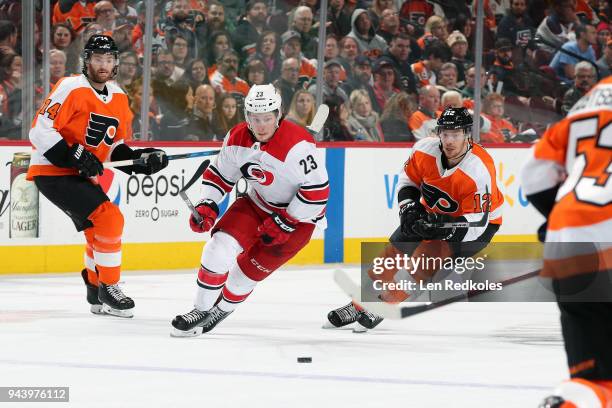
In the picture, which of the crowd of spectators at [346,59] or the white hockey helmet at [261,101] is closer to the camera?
the white hockey helmet at [261,101]

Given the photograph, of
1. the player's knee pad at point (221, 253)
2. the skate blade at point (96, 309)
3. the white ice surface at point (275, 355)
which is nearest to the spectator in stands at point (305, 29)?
the white ice surface at point (275, 355)

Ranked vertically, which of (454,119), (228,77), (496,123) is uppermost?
(454,119)

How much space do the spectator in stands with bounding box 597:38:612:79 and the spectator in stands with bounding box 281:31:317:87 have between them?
2.87 meters

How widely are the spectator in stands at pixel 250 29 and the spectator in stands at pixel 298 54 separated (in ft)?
0.70

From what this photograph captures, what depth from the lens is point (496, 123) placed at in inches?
394

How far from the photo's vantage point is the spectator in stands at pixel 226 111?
866 centimetres

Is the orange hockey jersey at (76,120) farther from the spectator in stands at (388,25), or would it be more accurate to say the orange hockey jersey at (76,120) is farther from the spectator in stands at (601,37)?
the spectator in stands at (601,37)

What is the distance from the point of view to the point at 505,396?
4164 millimetres

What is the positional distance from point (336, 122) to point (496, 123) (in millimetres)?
1548

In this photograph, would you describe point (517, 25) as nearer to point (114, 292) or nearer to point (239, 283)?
point (114, 292)

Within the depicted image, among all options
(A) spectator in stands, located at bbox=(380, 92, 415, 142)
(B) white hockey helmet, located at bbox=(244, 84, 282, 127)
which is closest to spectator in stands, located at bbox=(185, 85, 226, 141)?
(A) spectator in stands, located at bbox=(380, 92, 415, 142)

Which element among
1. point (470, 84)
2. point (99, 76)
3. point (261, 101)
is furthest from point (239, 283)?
point (470, 84)

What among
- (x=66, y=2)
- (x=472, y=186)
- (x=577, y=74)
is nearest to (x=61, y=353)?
(x=472, y=186)

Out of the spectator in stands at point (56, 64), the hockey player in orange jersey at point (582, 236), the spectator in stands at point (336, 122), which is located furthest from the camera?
the spectator in stands at point (336, 122)
